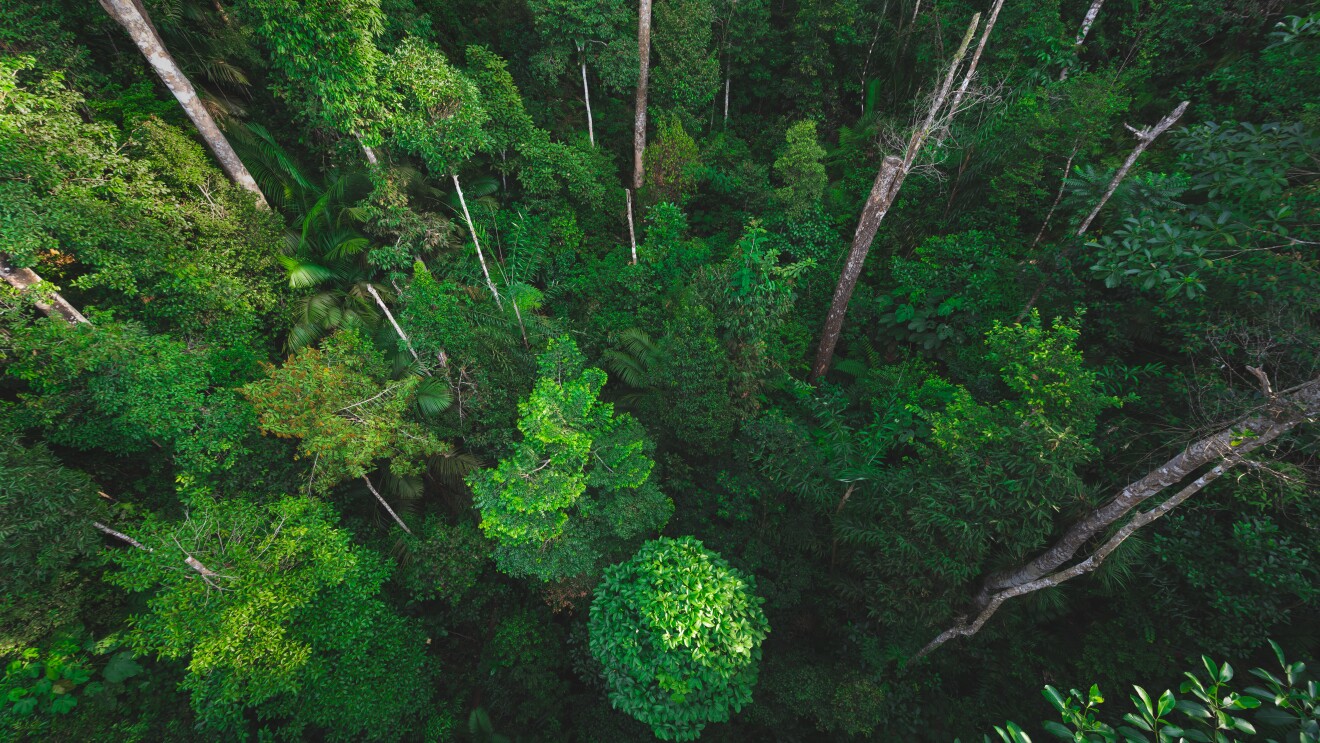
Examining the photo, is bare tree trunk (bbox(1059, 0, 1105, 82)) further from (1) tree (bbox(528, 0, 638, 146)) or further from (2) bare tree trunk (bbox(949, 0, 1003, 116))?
(1) tree (bbox(528, 0, 638, 146))

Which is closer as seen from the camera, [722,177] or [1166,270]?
[1166,270]

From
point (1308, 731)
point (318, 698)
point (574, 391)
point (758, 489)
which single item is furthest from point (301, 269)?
point (1308, 731)

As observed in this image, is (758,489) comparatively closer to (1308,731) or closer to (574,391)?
(574,391)

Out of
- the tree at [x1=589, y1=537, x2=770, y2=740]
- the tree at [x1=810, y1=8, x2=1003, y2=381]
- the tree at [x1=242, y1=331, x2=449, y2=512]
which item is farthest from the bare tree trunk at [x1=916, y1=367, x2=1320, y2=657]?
the tree at [x1=242, y1=331, x2=449, y2=512]

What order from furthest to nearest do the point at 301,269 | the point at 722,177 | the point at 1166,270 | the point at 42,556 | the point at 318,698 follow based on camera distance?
the point at 722,177, the point at 301,269, the point at 318,698, the point at 42,556, the point at 1166,270

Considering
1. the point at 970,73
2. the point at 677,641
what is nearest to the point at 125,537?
the point at 677,641
